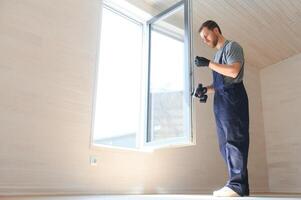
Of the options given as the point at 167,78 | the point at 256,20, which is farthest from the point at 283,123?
the point at 167,78

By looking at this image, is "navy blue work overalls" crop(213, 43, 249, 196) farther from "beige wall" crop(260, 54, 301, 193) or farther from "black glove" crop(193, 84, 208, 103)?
"beige wall" crop(260, 54, 301, 193)

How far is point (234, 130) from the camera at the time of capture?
7.52ft

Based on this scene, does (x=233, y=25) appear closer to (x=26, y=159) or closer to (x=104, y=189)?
(x=104, y=189)

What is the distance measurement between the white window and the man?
23.7 inches

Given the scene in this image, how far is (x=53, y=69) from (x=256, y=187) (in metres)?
3.59

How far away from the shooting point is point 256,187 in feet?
15.8

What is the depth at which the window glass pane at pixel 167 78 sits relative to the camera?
3.23 meters

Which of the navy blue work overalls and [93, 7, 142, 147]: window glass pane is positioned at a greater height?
[93, 7, 142, 147]: window glass pane

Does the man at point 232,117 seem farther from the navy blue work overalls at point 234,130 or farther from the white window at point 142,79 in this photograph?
the white window at point 142,79

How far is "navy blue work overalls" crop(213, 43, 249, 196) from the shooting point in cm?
225

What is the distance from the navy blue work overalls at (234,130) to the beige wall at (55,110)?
118 cm

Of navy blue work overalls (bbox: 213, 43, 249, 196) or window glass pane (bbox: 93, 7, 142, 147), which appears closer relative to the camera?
navy blue work overalls (bbox: 213, 43, 249, 196)

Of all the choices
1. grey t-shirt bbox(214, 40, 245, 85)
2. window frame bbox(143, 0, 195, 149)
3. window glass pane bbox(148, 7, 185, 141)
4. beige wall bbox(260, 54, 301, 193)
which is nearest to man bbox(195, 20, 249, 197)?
grey t-shirt bbox(214, 40, 245, 85)

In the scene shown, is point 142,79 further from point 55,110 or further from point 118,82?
point 55,110
